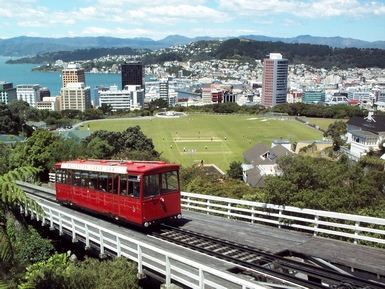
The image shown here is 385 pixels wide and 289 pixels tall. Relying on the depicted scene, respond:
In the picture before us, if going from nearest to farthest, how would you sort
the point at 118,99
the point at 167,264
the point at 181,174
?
the point at 167,264 → the point at 181,174 → the point at 118,99

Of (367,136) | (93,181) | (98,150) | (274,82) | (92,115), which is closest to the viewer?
(93,181)

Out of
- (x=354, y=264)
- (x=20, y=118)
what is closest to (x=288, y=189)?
(x=354, y=264)

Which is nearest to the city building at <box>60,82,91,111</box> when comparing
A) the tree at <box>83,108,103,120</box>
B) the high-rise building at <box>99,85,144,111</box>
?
the high-rise building at <box>99,85,144,111</box>

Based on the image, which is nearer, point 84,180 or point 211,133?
point 84,180

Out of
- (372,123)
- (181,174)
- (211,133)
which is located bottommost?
(211,133)

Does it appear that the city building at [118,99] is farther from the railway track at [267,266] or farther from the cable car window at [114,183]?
the railway track at [267,266]

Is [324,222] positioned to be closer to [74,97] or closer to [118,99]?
[74,97]

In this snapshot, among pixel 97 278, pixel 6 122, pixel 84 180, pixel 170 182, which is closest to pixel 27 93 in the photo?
pixel 6 122

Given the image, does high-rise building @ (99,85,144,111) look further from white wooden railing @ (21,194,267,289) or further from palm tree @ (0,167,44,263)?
palm tree @ (0,167,44,263)
